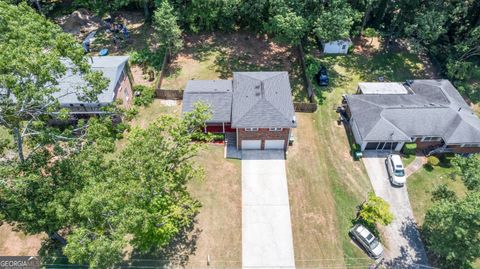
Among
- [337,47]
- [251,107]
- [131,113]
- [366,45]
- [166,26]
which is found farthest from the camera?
[366,45]

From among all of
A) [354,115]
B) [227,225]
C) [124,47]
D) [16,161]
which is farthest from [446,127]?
[124,47]

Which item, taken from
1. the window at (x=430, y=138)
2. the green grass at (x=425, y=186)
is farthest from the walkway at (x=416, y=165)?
the window at (x=430, y=138)

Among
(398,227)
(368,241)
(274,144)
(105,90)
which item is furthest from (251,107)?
(398,227)

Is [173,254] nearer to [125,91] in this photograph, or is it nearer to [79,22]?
[125,91]

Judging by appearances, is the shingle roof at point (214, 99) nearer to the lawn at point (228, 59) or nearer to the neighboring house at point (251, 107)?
the neighboring house at point (251, 107)

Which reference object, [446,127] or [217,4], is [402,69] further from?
[217,4]
